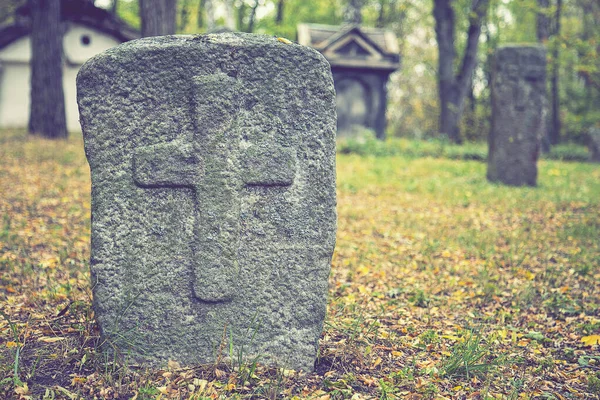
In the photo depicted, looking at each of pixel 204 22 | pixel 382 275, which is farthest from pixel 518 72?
pixel 204 22

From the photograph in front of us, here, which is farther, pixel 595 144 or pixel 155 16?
pixel 595 144

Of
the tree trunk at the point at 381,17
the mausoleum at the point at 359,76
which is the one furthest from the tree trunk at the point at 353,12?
the mausoleum at the point at 359,76

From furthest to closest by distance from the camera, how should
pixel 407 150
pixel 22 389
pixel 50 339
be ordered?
pixel 407 150 < pixel 50 339 < pixel 22 389

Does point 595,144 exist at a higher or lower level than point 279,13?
lower

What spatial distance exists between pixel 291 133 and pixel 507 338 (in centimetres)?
218

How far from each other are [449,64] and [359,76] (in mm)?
3732

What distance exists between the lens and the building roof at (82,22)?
66.6 feet

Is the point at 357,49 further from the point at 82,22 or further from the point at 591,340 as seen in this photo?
the point at 591,340

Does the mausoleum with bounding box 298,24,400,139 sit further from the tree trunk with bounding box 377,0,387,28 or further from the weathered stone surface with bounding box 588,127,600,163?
the tree trunk with bounding box 377,0,387,28

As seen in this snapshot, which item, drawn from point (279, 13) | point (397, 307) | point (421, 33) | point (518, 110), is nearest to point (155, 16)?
point (518, 110)

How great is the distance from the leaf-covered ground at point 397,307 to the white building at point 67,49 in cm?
1428

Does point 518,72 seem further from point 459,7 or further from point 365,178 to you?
point 459,7

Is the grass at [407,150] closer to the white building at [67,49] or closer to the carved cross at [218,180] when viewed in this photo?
the white building at [67,49]

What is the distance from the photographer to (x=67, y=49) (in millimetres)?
21672
